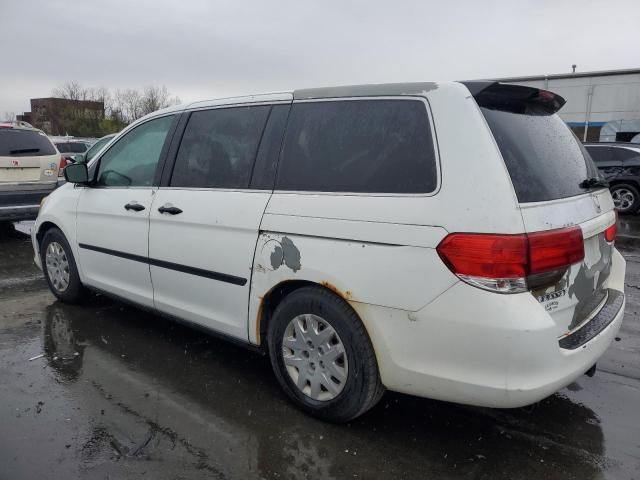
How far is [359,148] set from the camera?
2.79 meters

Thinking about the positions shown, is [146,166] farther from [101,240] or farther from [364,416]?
[364,416]

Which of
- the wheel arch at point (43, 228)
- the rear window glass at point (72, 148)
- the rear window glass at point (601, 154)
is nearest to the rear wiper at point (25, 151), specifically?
the wheel arch at point (43, 228)

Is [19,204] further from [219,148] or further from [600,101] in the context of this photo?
[600,101]

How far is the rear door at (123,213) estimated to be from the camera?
3.88 meters

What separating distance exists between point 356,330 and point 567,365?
100cm

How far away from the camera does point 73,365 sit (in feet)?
12.3

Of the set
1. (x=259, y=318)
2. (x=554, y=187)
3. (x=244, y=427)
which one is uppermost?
(x=554, y=187)

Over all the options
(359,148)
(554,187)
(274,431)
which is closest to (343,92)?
(359,148)

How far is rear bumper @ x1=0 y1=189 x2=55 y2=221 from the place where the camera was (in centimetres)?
797

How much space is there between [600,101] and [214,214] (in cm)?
2696

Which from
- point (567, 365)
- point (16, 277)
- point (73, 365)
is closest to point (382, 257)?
point (567, 365)

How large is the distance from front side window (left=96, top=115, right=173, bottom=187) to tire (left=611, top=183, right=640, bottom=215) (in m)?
11.3

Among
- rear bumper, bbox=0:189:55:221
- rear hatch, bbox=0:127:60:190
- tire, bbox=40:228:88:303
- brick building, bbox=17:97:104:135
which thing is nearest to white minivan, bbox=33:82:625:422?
tire, bbox=40:228:88:303

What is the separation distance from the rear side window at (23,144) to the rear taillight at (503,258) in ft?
26.3
